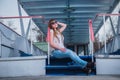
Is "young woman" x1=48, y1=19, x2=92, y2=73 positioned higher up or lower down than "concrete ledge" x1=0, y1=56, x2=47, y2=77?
higher up

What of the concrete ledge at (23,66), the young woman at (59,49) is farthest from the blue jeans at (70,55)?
the concrete ledge at (23,66)

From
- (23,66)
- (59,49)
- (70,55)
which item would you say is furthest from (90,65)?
(23,66)

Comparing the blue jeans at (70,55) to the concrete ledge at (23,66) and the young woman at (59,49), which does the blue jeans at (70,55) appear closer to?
the young woman at (59,49)

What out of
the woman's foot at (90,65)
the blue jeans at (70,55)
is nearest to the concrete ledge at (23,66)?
the blue jeans at (70,55)

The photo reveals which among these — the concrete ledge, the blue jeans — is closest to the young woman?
the blue jeans

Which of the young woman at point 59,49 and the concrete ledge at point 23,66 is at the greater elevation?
the young woman at point 59,49

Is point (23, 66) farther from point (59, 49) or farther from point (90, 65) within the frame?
point (90, 65)

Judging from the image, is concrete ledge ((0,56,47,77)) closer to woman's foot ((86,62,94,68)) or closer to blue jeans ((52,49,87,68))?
blue jeans ((52,49,87,68))

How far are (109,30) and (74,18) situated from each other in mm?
2467

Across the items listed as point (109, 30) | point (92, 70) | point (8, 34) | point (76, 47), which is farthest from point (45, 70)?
point (76, 47)

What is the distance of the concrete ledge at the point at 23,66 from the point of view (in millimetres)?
6863

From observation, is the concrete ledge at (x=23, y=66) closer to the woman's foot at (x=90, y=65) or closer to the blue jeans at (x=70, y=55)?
the blue jeans at (x=70, y=55)

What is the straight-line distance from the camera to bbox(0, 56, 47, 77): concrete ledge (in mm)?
6863

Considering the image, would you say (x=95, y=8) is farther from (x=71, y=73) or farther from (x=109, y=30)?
(x=71, y=73)
